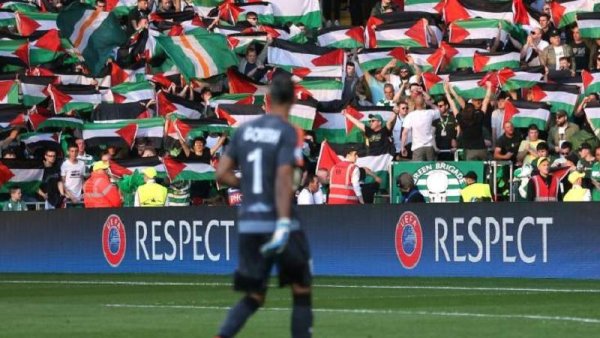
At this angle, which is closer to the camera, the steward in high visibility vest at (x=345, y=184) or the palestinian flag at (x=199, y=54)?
the steward in high visibility vest at (x=345, y=184)

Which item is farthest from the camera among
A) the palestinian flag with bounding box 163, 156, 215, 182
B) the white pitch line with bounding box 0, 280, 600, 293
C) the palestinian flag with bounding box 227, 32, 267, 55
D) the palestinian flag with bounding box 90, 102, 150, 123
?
the palestinian flag with bounding box 227, 32, 267, 55

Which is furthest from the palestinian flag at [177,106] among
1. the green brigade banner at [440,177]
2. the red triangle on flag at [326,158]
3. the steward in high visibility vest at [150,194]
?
the green brigade banner at [440,177]

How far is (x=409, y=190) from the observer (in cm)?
2598

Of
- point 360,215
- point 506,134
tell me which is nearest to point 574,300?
point 360,215

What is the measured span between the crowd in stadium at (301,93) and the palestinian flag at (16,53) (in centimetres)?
3

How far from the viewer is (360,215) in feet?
83.9

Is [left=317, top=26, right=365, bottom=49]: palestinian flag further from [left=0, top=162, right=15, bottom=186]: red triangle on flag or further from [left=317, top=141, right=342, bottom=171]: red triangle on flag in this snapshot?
[left=0, top=162, right=15, bottom=186]: red triangle on flag

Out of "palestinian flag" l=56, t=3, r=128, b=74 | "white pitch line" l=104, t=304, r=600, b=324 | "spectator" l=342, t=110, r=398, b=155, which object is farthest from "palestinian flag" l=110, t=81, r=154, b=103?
"white pitch line" l=104, t=304, r=600, b=324

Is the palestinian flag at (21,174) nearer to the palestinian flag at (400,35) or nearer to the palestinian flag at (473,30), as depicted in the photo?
the palestinian flag at (400,35)

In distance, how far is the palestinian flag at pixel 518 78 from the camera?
29.6 m

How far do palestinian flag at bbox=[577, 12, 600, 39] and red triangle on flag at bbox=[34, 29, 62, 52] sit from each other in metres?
12.1

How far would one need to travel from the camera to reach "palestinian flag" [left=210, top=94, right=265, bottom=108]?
3191 centimetres

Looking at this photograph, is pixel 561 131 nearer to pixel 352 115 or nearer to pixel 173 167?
pixel 352 115

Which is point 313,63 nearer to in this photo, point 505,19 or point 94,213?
point 505,19
